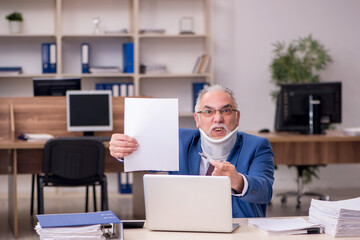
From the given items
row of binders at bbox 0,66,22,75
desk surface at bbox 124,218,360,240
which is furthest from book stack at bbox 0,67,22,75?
desk surface at bbox 124,218,360,240

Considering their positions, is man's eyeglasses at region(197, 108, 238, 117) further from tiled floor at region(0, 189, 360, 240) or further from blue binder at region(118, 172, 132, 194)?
blue binder at region(118, 172, 132, 194)

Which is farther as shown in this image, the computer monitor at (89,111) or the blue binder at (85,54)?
the blue binder at (85,54)

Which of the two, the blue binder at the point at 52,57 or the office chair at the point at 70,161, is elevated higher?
the blue binder at the point at 52,57

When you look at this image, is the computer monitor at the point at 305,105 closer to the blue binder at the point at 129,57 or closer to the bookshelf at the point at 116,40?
the bookshelf at the point at 116,40

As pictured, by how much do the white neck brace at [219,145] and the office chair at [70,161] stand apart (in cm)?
207

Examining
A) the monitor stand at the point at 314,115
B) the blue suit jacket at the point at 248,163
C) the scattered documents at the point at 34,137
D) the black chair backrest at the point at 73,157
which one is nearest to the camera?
the blue suit jacket at the point at 248,163

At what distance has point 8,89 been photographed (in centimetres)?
635

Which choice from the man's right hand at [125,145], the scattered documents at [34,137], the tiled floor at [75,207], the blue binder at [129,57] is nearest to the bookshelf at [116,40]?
the blue binder at [129,57]

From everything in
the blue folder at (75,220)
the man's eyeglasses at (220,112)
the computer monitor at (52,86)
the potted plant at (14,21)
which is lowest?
the blue folder at (75,220)

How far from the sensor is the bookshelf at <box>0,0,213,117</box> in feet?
20.5

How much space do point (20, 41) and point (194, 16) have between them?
196 cm

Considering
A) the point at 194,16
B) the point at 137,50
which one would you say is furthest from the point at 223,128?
the point at 194,16

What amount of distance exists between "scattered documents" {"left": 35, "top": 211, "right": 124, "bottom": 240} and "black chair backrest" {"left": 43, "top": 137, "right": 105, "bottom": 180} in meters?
2.48

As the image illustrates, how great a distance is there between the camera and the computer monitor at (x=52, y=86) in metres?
5.02
